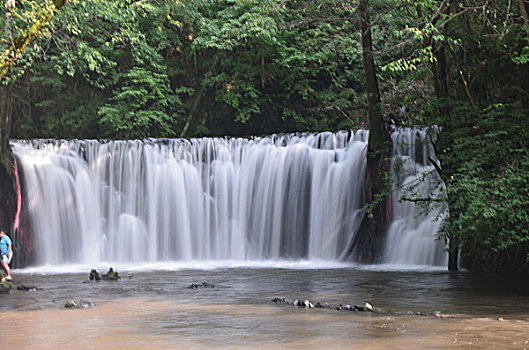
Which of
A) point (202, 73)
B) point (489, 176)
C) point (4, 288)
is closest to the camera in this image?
point (489, 176)

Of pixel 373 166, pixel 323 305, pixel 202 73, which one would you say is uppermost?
pixel 202 73

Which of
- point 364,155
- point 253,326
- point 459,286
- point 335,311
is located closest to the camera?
point 253,326

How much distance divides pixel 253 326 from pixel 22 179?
13.5 metres

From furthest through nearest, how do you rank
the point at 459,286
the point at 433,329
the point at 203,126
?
1. the point at 203,126
2. the point at 459,286
3. the point at 433,329

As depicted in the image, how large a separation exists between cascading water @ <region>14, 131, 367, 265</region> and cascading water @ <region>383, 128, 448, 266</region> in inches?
62.3

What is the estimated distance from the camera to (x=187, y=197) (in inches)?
890

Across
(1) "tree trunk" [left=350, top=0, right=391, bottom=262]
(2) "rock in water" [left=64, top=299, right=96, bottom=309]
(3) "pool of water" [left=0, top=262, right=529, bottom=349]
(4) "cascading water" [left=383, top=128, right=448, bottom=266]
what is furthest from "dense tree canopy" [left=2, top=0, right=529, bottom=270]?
(2) "rock in water" [left=64, top=299, right=96, bottom=309]

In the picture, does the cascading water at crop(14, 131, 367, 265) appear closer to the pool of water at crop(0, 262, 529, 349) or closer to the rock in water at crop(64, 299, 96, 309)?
the pool of water at crop(0, 262, 529, 349)

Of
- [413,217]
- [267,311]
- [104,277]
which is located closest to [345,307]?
[267,311]

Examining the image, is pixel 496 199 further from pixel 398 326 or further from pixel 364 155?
pixel 364 155

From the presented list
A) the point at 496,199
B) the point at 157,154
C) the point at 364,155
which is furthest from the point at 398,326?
the point at 157,154

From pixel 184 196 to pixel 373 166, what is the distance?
6144mm

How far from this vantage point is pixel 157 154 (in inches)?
891

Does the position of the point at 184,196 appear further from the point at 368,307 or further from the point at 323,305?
the point at 368,307
